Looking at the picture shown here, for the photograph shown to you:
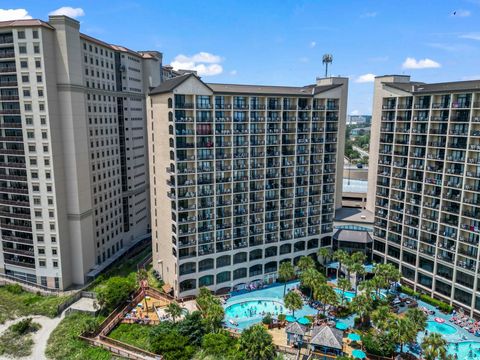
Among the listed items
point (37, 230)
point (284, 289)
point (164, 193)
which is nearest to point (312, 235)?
point (284, 289)

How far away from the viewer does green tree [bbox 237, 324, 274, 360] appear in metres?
48.0

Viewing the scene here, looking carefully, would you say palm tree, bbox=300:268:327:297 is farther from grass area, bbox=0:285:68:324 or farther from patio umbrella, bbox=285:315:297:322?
grass area, bbox=0:285:68:324

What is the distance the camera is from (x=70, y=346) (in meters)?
56.4

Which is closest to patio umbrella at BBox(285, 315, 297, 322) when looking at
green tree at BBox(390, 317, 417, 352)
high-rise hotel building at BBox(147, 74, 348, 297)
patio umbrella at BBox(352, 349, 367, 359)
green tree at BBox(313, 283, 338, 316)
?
green tree at BBox(313, 283, 338, 316)

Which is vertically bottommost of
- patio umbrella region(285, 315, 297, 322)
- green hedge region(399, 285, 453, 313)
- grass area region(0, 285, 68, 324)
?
patio umbrella region(285, 315, 297, 322)

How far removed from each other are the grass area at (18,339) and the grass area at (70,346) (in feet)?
10.7

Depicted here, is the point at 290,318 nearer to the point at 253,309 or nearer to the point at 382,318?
the point at 253,309

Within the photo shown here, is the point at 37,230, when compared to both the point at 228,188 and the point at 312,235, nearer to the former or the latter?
the point at 228,188

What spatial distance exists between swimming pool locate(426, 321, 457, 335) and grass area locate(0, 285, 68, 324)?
2662 inches

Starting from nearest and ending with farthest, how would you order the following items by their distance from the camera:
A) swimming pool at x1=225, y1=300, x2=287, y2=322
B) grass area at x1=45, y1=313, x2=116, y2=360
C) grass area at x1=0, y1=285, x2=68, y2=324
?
grass area at x1=45, y1=313, x2=116, y2=360 → grass area at x1=0, y1=285, x2=68, y2=324 → swimming pool at x1=225, y1=300, x2=287, y2=322

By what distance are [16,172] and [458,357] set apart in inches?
3317

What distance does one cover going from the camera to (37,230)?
71.3 m

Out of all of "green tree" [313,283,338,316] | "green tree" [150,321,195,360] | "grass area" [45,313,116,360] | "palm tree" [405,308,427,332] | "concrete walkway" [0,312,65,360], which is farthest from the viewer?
"green tree" [313,283,338,316]

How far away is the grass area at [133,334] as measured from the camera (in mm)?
57000
